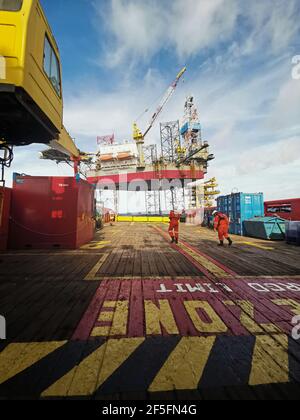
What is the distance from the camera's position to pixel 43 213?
959cm

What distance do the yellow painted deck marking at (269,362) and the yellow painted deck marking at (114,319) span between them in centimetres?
158

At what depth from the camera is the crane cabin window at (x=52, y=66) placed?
16.1 feet

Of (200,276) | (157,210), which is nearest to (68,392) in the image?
(200,276)

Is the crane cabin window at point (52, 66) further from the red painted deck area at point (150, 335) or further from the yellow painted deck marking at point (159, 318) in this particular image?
the yellow painted deck marking at point (159, 318)

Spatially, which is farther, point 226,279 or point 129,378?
point 226,279

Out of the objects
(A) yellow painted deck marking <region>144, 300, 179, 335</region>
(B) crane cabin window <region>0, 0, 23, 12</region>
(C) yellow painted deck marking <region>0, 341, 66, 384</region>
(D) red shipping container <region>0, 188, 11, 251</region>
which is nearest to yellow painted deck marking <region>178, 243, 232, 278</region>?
(A) yellow painted deck marking <region>144, 300, 179, 335</region>

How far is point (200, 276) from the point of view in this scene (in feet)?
18.2

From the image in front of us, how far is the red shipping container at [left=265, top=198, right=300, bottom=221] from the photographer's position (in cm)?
1556

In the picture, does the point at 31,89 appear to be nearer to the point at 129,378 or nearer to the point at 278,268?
the point at 129,378

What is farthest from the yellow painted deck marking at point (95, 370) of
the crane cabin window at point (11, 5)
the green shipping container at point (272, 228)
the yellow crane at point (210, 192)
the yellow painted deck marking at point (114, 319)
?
the yellow crane at point (210, 192)

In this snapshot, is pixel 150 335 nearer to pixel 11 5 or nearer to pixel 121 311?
pixel 121 311

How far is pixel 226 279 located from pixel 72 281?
364 centimetres

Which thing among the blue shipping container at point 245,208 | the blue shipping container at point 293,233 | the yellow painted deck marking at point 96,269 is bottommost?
the yellow painted deck marking at point 96,269

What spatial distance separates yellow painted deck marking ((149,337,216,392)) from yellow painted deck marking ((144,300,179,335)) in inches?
13.4
